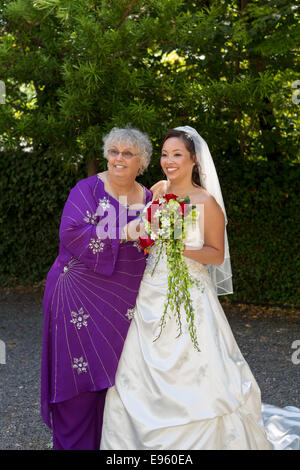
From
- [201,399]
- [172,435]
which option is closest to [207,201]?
[201,399]

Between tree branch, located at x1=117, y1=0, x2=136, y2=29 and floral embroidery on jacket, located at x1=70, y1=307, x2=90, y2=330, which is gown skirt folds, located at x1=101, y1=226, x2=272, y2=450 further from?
tree branch, located at x1=117, y1=0, x2=136, y2=29

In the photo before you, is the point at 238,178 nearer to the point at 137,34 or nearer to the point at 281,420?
the point at 137,34

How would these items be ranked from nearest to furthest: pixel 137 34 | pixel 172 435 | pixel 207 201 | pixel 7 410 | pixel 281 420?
pixel 172 435 < pixel 207 201 < pixel 281 420 < pixel 7 410 < pixel 137 34

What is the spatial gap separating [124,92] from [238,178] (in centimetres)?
242

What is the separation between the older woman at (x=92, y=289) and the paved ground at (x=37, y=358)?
72 cm

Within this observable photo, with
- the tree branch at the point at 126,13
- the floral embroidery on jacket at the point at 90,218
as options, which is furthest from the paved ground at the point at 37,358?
the tree branch at the point at 126,13

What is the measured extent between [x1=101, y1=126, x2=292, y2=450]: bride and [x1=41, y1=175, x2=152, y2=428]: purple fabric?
0.08 metres

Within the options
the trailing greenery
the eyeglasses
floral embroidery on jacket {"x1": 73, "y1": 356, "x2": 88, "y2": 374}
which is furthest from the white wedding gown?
the trailing greenery

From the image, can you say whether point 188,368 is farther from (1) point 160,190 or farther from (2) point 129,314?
(1) point 160,190

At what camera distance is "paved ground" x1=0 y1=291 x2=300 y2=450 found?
3.73 m

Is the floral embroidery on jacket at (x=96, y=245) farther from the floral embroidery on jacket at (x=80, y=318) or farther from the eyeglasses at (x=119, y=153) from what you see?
the eyeglasses at (x=119, y=153)

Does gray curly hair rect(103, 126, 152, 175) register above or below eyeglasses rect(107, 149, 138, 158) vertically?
above

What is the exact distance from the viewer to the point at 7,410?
401 cm

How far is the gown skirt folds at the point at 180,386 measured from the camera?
2.74 meters
